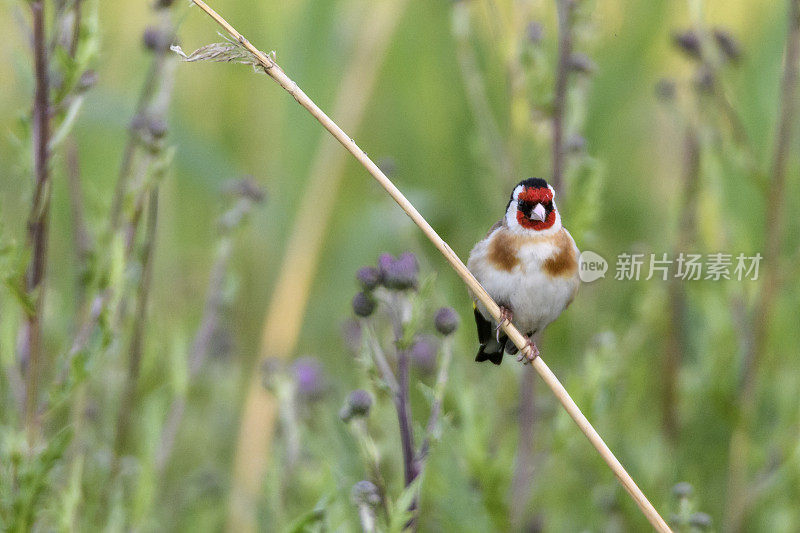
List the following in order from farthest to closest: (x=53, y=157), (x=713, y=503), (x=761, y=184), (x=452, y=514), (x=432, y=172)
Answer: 1. (x=432, y=172)
2. (x=713, y=503)
3. (x=761, y=184)
4. (x=452, y=514)
5. (x=53, y=157)

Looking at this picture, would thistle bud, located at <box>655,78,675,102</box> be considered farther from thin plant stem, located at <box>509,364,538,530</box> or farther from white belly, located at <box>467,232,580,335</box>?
white belly, located at <box>467,232,580,335</box>

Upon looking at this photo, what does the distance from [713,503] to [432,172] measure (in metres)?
1.26

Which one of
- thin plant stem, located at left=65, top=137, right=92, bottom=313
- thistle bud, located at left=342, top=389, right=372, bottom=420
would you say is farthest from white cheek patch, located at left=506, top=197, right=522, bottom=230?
thin plant stem, located at left=65, top=137, right=92, bottom=313

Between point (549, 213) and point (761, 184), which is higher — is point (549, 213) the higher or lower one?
the lower one

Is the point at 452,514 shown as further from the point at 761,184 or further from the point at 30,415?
the point at 761,184

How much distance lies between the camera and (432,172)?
9.68ft

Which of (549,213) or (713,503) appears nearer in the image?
(549,213)

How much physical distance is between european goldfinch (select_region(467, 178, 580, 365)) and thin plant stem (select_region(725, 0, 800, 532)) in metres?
0.75

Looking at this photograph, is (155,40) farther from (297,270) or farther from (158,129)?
(297,270)

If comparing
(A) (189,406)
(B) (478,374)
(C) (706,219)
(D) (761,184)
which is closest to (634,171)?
(C) (706,219)

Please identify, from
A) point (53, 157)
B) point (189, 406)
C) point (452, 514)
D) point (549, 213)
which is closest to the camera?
point (549, 213)

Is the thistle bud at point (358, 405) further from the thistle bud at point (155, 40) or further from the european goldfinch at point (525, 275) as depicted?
the thistle bud at point (155, 40)

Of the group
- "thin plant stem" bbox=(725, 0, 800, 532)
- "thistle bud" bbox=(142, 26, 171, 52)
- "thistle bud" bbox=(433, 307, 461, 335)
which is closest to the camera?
"thistle bud" bbox=(433, 307, 461, 335)

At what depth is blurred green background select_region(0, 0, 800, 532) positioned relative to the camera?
1.82 metres
